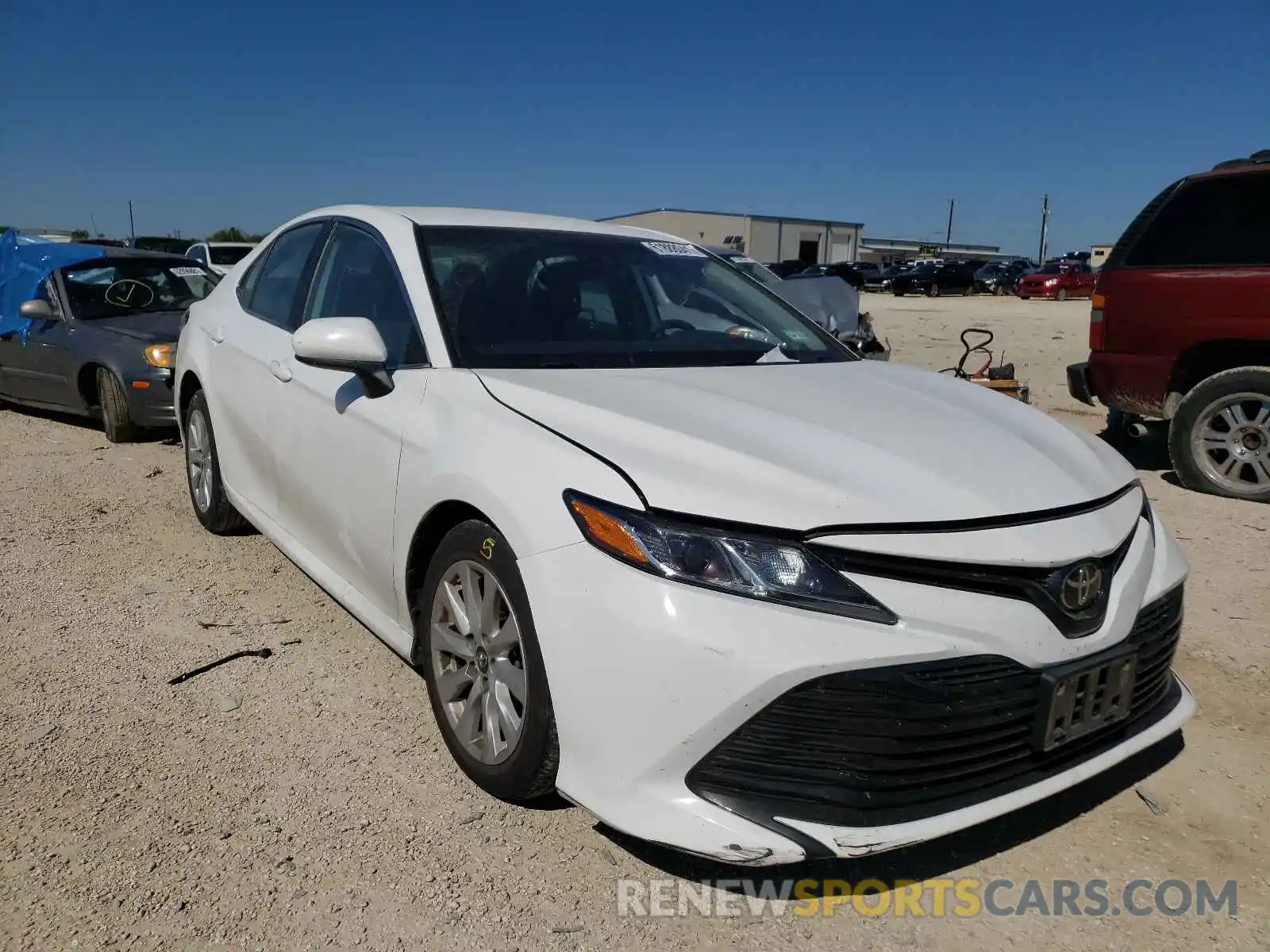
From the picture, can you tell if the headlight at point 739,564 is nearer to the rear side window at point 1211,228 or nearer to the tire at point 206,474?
the tire at point 206,474

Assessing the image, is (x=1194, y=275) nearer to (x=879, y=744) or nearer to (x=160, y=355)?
(x=879, y=744)

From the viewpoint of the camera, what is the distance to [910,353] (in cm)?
1355

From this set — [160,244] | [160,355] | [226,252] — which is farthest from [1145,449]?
[160,244]

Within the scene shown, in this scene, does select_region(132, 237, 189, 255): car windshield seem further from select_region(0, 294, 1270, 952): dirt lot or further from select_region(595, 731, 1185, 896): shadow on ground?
select_region(595, 731, 1185, 896): shadow on ground

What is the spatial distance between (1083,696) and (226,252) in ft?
62.8

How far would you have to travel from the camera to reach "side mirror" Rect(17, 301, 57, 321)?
281 inches

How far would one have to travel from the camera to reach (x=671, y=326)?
3311mm

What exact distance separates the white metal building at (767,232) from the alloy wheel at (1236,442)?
52.8 m

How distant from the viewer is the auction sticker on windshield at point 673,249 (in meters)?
3.67

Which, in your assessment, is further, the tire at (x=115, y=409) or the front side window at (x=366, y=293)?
the tire at (x=115, y=409)

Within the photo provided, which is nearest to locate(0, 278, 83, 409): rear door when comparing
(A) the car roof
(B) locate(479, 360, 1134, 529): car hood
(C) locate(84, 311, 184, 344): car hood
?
(C) locate(84, 311, 184, 344): car hood

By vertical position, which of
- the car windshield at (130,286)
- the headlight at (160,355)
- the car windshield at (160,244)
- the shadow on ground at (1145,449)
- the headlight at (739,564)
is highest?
the car windshield at (160,244)

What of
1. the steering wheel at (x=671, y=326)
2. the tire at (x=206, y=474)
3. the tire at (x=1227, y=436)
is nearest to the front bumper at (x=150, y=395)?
the tire at (x=206, y=474)

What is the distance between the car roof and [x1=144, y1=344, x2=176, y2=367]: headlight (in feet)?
11.4
